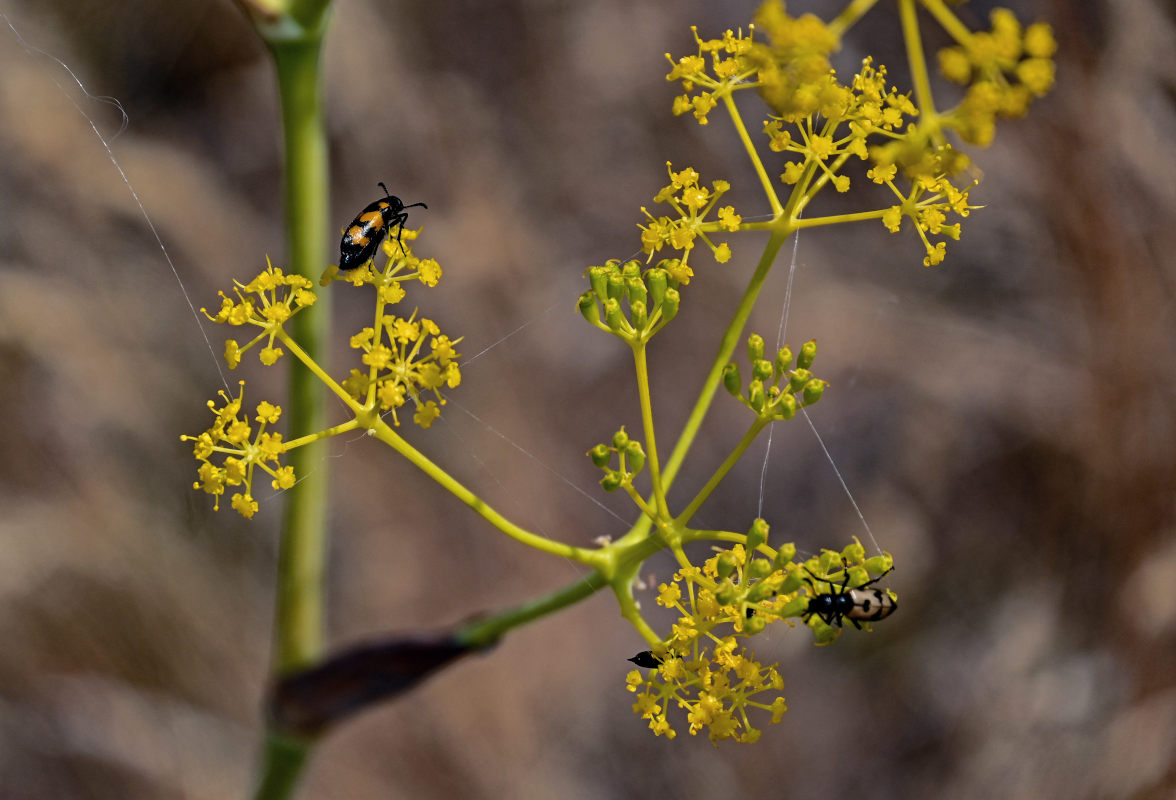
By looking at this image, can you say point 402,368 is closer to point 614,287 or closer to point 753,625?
point 614,287

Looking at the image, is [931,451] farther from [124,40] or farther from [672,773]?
[124,40]

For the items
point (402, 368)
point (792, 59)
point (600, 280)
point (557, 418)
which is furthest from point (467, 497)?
point (557, 418)

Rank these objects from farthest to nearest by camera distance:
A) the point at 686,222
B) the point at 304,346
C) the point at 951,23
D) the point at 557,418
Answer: the point at 557,418
the point at 304,346
the point at 686,222
the point at 951,23

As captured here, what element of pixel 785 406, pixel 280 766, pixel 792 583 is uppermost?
pixel 785 406

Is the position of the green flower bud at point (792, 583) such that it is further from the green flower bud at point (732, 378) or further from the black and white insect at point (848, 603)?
the green flower bud at point (732, 378)

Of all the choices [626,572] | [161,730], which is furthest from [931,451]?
[161,730]

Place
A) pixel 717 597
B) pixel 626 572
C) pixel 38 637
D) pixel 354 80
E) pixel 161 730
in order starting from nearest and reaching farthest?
1. pixel 717 597
2. pixel 626 572
3. pixel 38 637
4. pixel 161 730
5. pixel 354 80
